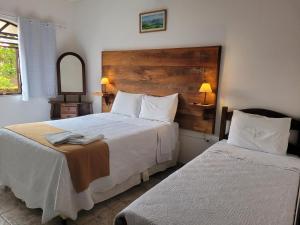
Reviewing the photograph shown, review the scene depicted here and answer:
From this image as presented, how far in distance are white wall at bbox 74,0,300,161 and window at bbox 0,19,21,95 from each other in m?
1.92

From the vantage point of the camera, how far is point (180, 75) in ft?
10.0

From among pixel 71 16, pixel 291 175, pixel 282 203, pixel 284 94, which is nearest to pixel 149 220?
pixel 282 203

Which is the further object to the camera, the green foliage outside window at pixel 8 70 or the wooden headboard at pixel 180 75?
the green foliage outside window at pixel 8 70

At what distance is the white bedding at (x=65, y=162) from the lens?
185 cm

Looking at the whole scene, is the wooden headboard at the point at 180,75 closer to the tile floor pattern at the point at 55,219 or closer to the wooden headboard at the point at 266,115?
the wooden headboard at the point at 266,115

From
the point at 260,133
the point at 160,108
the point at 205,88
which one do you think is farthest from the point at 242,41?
the point at 160,108

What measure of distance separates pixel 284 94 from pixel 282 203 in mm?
1396

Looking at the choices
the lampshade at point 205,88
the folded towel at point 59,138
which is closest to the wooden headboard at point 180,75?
the lampshade at point 205,88

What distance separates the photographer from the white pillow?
338 cm

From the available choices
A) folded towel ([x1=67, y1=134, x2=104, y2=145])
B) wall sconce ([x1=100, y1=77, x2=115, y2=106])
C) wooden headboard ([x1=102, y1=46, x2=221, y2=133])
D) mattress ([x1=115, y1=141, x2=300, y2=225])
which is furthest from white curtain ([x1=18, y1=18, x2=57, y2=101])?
mattress ([x1=115, y1=141, x2=300, y2=225])

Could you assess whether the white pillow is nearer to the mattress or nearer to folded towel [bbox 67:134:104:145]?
folded towel [bbox 67:134:104:145]

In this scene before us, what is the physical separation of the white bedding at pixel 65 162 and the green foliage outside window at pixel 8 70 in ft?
5.07

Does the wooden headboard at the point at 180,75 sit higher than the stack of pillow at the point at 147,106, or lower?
higher

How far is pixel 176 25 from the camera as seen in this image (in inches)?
121
